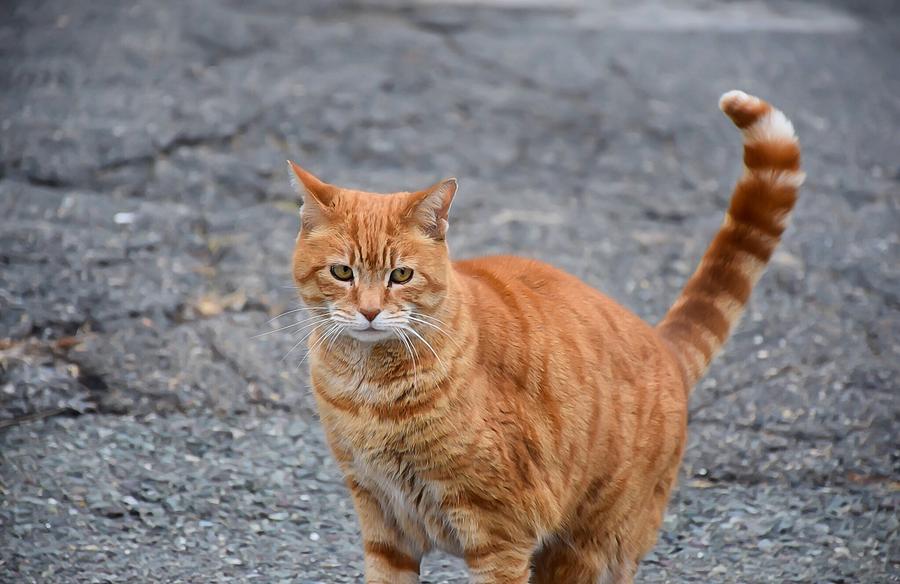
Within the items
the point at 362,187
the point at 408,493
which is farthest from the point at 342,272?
the point at 362,187

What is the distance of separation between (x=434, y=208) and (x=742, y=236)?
956 mm

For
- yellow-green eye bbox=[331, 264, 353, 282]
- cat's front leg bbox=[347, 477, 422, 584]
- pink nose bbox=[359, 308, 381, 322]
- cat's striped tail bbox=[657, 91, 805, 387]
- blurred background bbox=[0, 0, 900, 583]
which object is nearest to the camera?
pink nose bbox=[359, 308, 381, 322]

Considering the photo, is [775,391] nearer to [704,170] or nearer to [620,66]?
[704,170]

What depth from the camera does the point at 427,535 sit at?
2.65 metres

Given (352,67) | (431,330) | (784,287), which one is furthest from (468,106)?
(431,330)

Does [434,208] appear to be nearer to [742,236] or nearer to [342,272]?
[342,272]

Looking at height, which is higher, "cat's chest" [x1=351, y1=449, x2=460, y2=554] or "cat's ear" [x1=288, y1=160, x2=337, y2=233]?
"cat's ear" [x1=288, y1=160, x2=337, y2=233]

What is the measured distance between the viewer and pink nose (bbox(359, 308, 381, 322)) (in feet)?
8.12

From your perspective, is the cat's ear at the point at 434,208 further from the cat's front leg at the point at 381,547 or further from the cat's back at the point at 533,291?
the cat's front leg at the point at 381,547

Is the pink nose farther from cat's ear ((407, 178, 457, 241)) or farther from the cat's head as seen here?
cat's ear ((407, 178, 457, 241))

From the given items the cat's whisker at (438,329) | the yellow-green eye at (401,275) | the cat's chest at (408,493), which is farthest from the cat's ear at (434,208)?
the cat's chest at (408,493)

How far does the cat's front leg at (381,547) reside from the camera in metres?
2.69

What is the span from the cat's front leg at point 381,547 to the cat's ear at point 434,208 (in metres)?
0.66

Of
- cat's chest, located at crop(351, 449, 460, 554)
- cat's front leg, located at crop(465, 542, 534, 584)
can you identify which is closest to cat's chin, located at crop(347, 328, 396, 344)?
cat's chest, located at crop(351, 449, 460, 554)
